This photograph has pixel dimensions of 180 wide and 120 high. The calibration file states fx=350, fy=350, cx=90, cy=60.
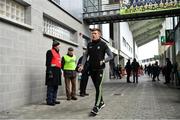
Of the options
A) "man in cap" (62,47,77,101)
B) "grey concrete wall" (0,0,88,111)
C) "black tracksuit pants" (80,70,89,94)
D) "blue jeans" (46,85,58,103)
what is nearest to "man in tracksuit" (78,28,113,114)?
"grey concrete wall" (0,0,88,111)

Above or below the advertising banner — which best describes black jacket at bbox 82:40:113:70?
below

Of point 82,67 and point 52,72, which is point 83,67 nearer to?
point 82,67

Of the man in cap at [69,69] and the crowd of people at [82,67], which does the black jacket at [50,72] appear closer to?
the crowd of people at [82,67]

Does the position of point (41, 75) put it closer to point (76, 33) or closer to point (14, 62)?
point (14, 62)

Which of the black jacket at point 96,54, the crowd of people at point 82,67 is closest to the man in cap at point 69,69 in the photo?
the crowd of people at point 82,67

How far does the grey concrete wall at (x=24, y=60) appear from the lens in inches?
348

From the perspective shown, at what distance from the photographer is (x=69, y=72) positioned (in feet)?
37.9

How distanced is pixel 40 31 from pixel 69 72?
169 cm

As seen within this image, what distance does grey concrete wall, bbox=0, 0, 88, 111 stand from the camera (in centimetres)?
885

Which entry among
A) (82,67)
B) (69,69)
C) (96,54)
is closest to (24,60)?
(69,69)

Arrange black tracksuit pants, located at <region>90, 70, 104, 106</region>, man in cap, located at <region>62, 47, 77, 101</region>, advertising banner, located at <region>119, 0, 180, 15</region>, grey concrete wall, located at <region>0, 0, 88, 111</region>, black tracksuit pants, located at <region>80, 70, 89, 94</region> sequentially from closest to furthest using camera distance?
black tracksuit pants, located at <region>90, 70, 104, 106</region>, grey concrete wall, located at <region>0, 0, 88, 111</region>, man in cap, located at <region>62, 47, 77, 101</region>, black tracksuit pants, located at <region>80, 70, 89, 94</region>, advertising banner, located at <region>119, 0, 180, 15</region>

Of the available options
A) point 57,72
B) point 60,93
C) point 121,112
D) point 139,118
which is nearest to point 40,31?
point 57,72

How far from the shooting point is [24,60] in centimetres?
1014

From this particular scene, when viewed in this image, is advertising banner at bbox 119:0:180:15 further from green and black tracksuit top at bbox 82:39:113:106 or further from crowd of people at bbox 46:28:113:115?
green and black tracksuit top at bbox 82:39:113:106
